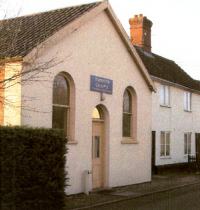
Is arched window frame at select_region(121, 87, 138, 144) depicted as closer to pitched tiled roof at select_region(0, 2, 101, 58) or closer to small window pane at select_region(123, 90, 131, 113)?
small window pane at select_region(123, 90, 131, 113)

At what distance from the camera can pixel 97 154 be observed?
60.7 feet

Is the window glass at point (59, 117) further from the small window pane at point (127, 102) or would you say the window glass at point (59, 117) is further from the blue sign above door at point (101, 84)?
the small window pane at point (127, 102)

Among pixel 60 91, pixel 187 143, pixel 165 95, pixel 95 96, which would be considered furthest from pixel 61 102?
pixel 187 143

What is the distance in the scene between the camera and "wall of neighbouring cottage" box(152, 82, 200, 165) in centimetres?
2683

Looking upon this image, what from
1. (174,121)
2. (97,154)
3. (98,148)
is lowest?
(97,154)

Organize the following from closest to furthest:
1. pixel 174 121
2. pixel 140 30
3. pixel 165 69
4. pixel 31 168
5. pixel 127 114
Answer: pixel 31 168 < pixel 127 114 < pixel 174 121 < pixel 165 69 < pixel 140 30

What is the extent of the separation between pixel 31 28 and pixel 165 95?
12.9m

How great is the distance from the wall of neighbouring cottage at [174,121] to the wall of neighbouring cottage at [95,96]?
16.1 feet

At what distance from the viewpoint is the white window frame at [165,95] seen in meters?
27.7

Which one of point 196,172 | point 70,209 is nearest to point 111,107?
point 70,209

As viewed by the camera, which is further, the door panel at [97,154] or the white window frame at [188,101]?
the white window frame at [188,101]

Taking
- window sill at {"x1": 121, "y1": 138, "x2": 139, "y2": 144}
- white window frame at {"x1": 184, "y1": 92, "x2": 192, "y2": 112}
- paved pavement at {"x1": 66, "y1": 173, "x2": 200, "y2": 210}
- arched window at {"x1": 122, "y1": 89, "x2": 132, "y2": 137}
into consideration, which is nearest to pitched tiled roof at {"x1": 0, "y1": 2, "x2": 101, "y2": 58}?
arched window at {"x1": 122, "y1": 89, "x2": 132, "y2": 137}

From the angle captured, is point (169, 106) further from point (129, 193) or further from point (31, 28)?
point (31, 28)

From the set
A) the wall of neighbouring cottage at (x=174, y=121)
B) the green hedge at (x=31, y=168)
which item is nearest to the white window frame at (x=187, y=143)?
the wall of neighbouring cottage at (x=174, y=121)
